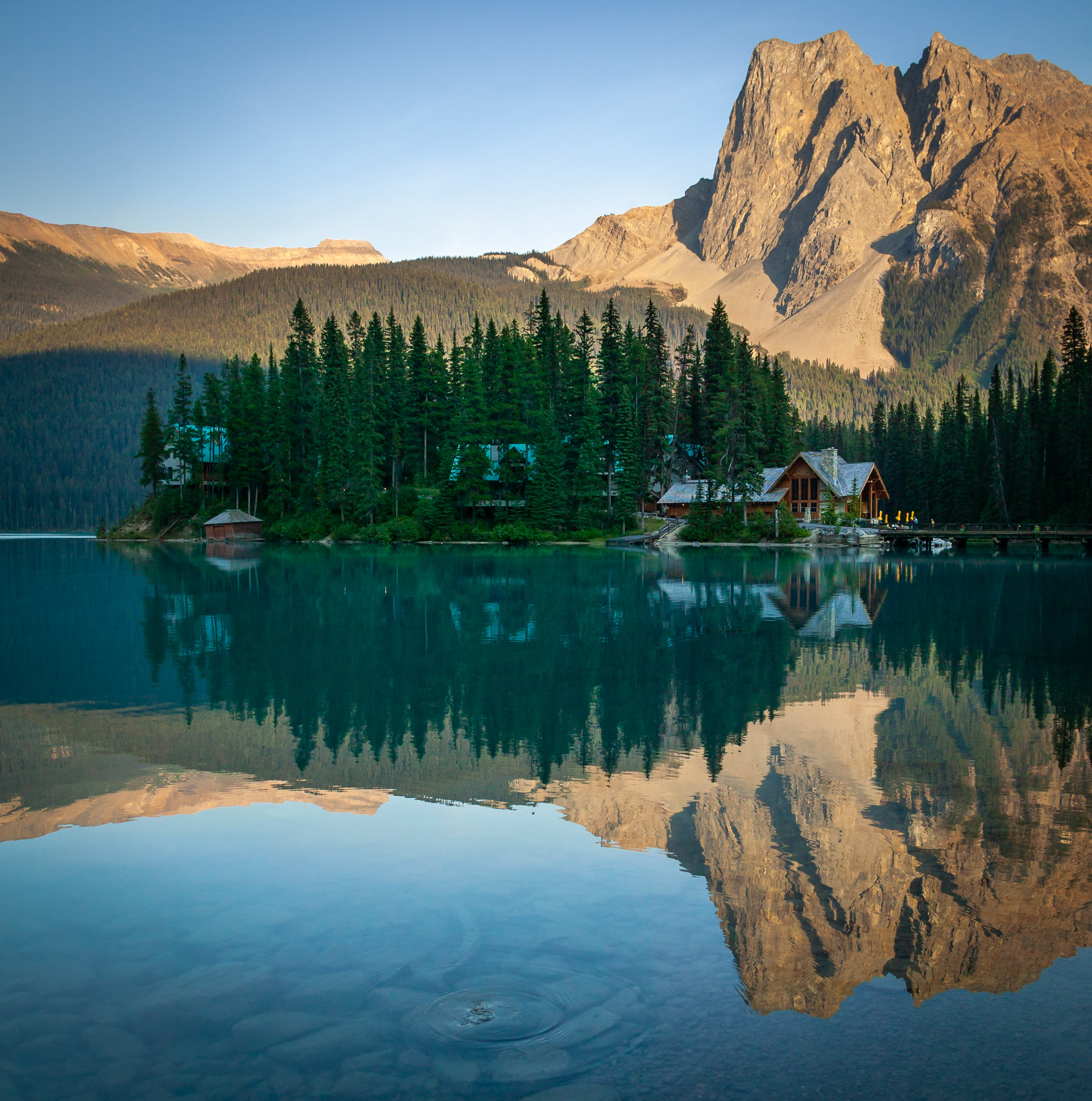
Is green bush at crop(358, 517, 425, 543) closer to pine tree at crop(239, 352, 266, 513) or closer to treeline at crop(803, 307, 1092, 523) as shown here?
pine tree at crop(239, 352, 266, 513)

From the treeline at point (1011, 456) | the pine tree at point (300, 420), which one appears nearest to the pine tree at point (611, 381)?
the pine tree at point (300, 420)

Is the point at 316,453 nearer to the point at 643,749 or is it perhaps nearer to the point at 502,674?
the point at 502,674

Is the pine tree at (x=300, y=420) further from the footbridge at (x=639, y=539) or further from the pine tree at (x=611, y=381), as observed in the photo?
the footbridge at (x=639, y=539)

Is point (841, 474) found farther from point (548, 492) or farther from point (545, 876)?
point (545, 876)

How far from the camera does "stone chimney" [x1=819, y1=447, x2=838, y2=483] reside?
285ft

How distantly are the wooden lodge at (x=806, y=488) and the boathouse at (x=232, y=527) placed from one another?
43.6 m

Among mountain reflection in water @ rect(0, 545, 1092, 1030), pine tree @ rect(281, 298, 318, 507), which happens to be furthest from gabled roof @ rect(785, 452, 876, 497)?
mountain reflection in water @ rect(0, 545, 1092, 1030)

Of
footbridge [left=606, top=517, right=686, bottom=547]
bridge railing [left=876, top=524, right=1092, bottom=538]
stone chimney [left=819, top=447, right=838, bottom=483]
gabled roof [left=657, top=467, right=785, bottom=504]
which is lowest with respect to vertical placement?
footbridge [left=606, top=517, right=686, bottom=547]

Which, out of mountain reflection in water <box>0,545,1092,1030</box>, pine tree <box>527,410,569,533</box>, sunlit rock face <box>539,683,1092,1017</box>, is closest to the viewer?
sunlit rock face <box>539,683,1092,1017</box>

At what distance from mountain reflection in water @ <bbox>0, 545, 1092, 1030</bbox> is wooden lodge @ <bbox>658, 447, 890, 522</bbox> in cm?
5461

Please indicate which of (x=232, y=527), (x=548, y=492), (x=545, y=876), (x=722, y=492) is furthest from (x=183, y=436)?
(x=545, y=876)

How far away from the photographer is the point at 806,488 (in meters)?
86.7

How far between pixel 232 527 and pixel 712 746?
281 ft

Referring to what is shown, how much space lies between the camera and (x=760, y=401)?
299 feet
